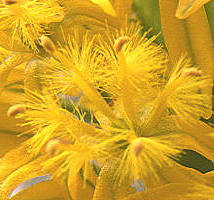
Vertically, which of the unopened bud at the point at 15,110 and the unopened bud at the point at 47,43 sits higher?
the unopened bud at the point at 47,43

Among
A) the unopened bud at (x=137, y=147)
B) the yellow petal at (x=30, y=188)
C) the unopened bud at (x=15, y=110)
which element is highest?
the unopened bud at (x=15, y=110)

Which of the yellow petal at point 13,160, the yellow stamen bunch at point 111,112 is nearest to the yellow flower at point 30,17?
the yellow stamen bunch at point 111,112

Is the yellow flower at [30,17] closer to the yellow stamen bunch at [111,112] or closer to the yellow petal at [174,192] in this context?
the yellow stamen bunch at [111,112]

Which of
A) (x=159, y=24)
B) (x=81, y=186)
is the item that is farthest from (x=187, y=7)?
(x=81, y=186)

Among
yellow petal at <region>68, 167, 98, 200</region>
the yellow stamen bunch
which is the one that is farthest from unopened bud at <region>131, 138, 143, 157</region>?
yellow petal at <region>68, 167, 98, 200</region>

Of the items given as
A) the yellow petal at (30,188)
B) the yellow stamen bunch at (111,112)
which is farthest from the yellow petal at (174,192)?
the yellow petal at (30,188)

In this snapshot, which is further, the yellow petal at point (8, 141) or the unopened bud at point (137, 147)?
the yellow petal at point (8, 141)

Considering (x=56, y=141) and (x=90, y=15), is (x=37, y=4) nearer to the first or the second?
(x=90, y=15)

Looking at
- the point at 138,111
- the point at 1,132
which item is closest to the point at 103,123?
the point at 138,111

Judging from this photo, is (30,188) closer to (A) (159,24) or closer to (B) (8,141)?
(B) (8,141)

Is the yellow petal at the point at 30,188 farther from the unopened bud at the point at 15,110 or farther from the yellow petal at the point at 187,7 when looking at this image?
the yellow petal at the point at 187,7
